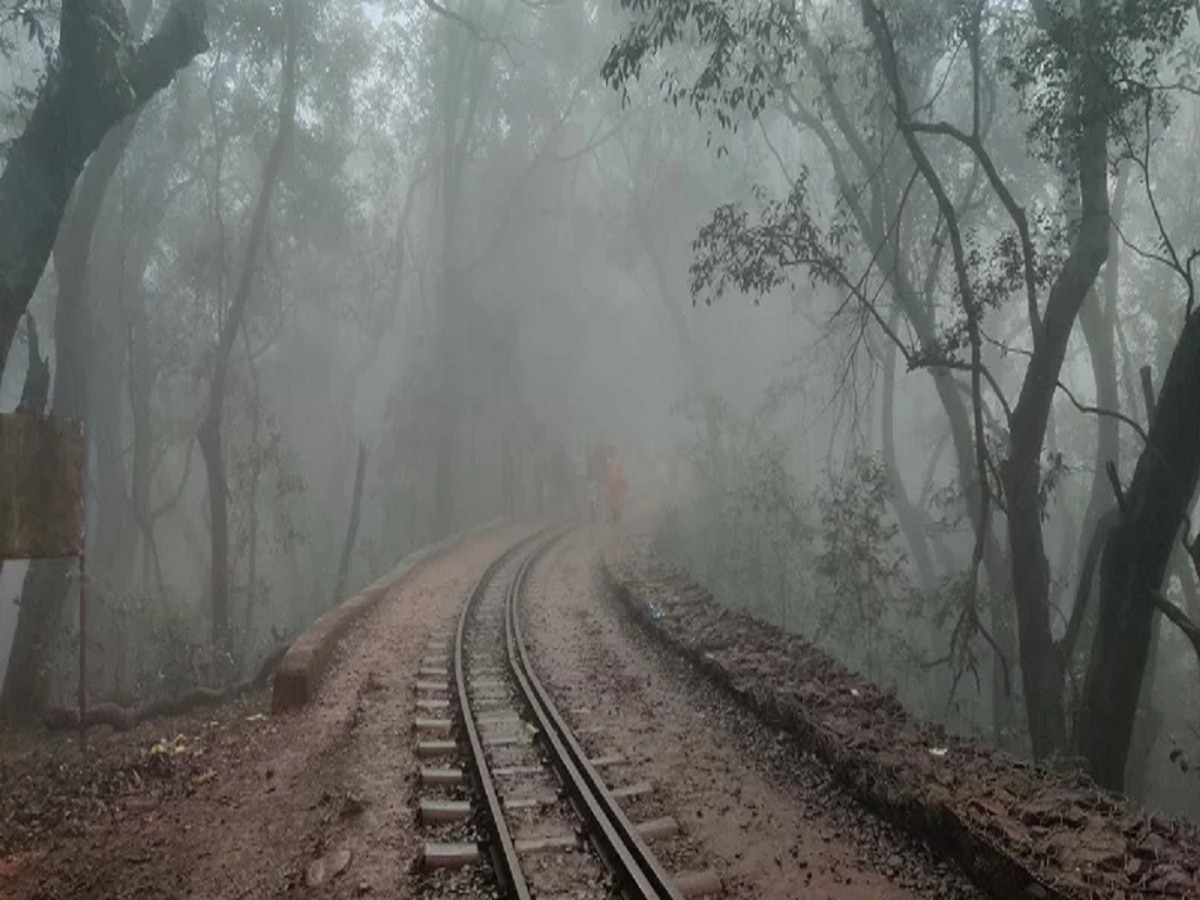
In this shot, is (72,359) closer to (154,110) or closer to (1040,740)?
(154,110)

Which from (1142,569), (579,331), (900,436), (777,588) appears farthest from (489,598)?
(900,436)

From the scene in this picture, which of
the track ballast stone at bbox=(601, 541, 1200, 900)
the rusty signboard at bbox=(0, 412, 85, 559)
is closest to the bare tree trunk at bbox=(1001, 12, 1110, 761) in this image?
the track ballast stone at bbox=(601, 541, 1200, 900)

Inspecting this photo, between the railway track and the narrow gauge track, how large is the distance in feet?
0.03

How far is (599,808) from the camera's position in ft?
22.5

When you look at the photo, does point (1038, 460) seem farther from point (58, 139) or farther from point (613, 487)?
point (613, 487)

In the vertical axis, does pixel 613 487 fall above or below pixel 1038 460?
above

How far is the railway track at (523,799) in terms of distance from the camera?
5922 mm

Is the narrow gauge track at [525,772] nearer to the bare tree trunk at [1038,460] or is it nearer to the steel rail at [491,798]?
the steel rail at [491,798]

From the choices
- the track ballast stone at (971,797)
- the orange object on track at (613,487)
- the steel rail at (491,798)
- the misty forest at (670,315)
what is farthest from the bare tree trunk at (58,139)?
the orange object on track at (613,487)

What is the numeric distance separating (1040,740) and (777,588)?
18.1 meters

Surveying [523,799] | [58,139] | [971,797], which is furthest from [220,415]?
[971,797]

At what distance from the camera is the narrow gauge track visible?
5.87m

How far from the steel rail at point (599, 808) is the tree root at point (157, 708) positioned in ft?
14.4

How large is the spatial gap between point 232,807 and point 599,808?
2862 mm
